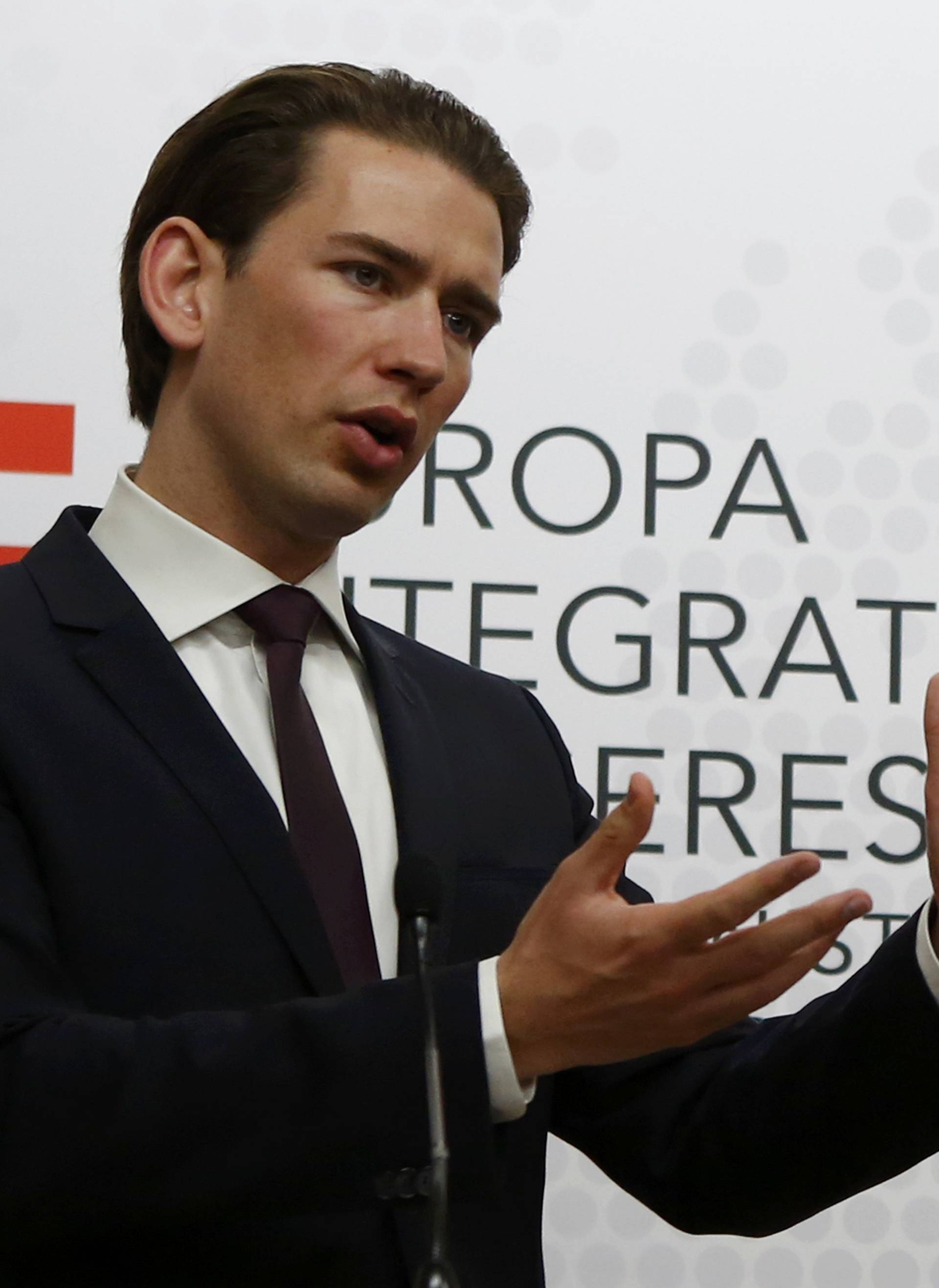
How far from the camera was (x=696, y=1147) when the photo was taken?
5.89 ft

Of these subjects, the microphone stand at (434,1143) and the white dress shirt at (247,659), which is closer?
the microphone stand at (434,1143)

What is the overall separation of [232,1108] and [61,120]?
1991 mm

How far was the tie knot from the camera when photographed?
1.84 meters

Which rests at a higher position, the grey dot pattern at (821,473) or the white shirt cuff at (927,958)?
the grey dot pattern at (821,473)

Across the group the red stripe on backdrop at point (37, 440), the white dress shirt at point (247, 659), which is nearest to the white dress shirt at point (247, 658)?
the white dress shirt at point (247, 659)

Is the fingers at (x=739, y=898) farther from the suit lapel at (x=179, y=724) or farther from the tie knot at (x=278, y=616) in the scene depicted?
the tie knot at (x=278, y=616)

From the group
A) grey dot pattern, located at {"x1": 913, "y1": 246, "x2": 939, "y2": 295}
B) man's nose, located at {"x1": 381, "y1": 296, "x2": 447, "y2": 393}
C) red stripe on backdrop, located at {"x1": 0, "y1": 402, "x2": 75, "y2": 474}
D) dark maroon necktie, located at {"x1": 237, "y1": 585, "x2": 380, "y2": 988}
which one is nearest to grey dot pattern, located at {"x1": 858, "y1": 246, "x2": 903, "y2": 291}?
grey dot pattern, located at {"x1": 913, "y1": 246, "x2": 939, "y2": 295}

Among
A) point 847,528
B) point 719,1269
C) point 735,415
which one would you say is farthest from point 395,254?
point 719,1269

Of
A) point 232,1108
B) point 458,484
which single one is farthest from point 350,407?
point 458,484

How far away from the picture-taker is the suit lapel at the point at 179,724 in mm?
1588

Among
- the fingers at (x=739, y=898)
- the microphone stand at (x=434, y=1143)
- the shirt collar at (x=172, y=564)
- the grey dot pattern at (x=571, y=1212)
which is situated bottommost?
the grey dot pattern at (x=571, y=1212)

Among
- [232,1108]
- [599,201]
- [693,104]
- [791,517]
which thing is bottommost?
[232,1108]

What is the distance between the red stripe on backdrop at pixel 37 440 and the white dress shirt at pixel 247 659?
880 millimetres

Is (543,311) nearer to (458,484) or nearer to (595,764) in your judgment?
(458,484)
